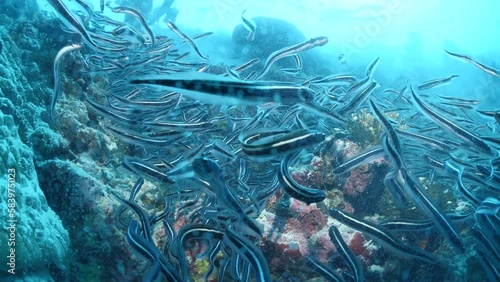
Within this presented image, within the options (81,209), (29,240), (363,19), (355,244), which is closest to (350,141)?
(355,244)

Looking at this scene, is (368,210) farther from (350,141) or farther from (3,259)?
(3,259)

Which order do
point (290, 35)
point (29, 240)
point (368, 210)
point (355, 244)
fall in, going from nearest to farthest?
point (29, 240)
point (355, 244)
point (368, 210)
point (290, 35)

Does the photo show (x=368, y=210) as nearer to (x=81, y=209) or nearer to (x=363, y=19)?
(x=81, y=209)

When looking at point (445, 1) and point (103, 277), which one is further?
point (445, 1)

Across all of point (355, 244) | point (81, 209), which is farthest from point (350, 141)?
point (81, 209)

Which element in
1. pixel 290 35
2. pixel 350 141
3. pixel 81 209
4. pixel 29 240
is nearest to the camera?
pixel 29 240

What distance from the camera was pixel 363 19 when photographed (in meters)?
57.5

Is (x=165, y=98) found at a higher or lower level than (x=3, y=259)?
higher

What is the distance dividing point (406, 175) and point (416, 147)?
7.98 feet

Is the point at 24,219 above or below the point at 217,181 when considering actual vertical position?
below

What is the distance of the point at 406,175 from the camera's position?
4051mm

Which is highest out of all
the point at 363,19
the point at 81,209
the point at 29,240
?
the point at 29,240

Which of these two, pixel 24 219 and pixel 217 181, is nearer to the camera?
pixel 217 181

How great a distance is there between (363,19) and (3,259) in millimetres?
63818
